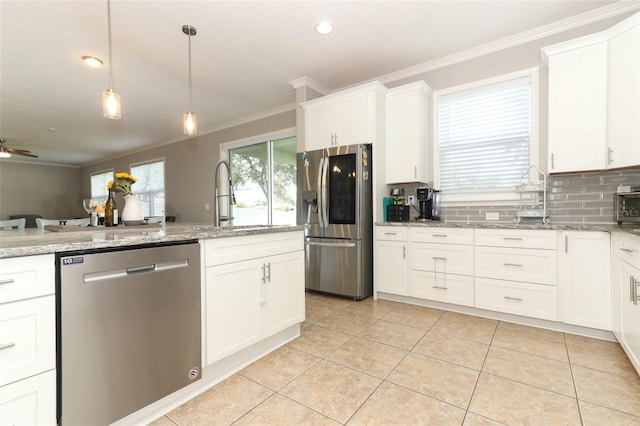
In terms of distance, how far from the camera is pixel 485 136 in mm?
3244

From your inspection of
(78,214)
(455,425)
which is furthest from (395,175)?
(78,214)

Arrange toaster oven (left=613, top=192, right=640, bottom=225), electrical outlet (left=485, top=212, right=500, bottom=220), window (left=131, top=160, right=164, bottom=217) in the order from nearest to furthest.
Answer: toaster oven (left=613, top=192, right=640, bottom=225)
electrical outlet (left=485, top=212, right=500, bottom=220)
window (left=131, top=160, right=164, bottom=217)

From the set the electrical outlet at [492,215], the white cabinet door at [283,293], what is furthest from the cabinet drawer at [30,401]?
the electrical outlet at [492,215]

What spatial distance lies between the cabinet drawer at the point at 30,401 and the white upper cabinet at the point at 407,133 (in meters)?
3.19

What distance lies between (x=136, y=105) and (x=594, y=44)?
219 inches

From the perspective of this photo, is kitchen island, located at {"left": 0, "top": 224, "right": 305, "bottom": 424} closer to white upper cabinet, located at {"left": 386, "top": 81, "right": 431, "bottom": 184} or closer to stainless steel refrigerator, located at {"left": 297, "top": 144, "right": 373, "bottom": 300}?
stainless steel refrigerator, located at {"left": 297, "top": 144, "right": 373, "bottom": 300}

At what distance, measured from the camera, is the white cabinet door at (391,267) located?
3215 millimetres

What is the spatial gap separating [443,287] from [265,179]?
3438 mm

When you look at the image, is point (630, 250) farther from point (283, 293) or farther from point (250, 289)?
point (250, 289)

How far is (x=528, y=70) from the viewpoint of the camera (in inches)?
117

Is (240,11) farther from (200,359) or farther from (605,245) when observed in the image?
(605,245)

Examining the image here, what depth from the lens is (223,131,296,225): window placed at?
5004mm

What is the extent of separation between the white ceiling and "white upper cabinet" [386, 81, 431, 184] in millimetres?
395

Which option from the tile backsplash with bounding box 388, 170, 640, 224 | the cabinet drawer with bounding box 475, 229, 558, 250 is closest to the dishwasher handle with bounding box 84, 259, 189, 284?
the cabinet drawer with bounding box 475, 229, 558, 250
